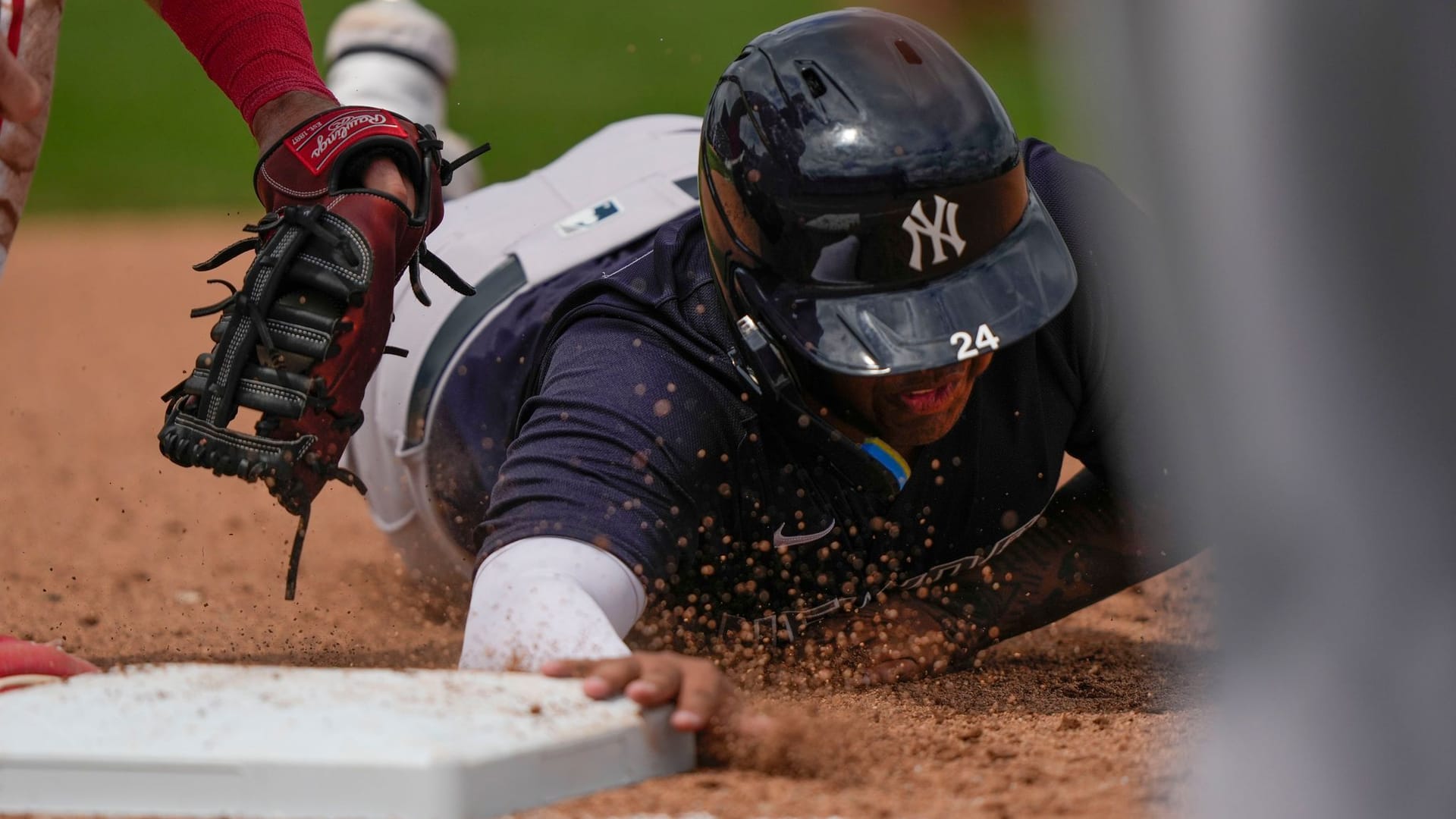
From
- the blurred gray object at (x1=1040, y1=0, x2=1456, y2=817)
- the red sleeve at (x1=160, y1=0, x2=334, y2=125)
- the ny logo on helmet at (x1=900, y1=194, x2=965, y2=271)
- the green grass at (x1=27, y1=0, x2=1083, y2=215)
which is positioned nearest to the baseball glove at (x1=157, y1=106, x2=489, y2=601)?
the red sleeve at (x1=160, y1=0, x2=334, y2=125)

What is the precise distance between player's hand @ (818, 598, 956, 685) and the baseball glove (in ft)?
2.99

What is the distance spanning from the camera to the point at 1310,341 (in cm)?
112

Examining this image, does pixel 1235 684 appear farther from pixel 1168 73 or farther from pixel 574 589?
pixel 574 589

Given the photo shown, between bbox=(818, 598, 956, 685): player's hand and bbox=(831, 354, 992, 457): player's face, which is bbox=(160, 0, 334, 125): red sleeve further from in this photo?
bbox=(818, 598, 956, 685): player's hand

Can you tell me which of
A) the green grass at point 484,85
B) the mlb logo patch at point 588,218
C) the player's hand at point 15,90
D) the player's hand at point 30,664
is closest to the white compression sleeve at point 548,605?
the player's hand at point 30,664

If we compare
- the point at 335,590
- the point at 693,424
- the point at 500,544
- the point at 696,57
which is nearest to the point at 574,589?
the point at 500,544

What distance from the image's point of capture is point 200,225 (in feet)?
34.0

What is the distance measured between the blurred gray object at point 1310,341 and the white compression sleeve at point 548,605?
0.99 meters

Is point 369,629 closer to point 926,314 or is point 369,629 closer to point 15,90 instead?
point 15,90

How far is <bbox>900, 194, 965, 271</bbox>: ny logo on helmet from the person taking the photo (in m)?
2.36

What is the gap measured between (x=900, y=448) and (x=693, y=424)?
377mm

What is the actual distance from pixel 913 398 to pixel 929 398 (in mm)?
25

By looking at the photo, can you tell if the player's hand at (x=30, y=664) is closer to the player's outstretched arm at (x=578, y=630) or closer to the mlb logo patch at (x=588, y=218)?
the player's outstretched arm at (x=578, y=630)

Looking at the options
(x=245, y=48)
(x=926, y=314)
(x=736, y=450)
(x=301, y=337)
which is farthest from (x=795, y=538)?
(x=245, y=48)
